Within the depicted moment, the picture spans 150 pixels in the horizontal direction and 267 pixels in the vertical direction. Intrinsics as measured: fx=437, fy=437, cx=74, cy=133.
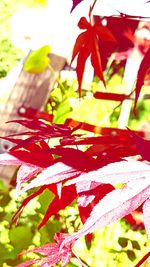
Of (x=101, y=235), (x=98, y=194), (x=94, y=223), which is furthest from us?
(x=101, y=235)

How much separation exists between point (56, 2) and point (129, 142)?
1835 mm

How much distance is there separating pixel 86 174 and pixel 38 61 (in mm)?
1206

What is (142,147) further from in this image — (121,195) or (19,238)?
(19,238)

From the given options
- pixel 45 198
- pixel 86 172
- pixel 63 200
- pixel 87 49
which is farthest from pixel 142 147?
pixel 45 198

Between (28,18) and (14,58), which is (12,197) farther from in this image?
(14,58)

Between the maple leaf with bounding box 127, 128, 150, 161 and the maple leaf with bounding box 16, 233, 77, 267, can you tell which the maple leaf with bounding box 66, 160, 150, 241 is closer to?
the maple leaf with bounding box 127, 128, 150, 161

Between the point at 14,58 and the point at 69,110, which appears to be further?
the point at 14,58

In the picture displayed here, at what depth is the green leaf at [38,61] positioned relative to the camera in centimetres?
167

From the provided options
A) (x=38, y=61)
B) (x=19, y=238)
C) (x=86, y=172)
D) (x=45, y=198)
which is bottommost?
(x=19, y=238)

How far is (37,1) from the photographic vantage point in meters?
2.38

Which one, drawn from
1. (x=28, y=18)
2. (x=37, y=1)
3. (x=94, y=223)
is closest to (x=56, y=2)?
(x=37, y=1)

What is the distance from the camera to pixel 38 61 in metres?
1.65

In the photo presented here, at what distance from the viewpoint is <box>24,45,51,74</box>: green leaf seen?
1.67m

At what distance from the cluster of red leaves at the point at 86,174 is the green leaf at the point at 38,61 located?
918 millimetres
